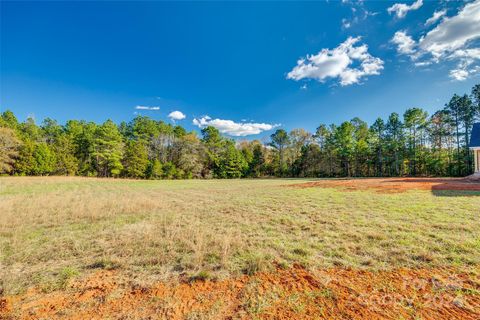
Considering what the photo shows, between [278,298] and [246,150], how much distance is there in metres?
42.9

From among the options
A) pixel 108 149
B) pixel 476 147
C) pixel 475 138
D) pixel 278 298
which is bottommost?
pixel 278 298

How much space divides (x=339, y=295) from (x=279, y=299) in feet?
2.46

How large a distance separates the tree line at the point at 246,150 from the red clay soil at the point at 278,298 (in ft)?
113

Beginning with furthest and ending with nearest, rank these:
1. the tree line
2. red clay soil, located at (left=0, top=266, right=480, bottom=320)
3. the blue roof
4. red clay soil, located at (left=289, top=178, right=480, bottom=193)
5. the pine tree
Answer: the pine tree < the tree line < the blue roof < red clay soil, located at (left=289, top=178, right=480, bottom=193) < red clay soil, located at (left=0, top=266, right=480, bottom=320)

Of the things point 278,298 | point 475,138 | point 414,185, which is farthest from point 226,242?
point 475,138

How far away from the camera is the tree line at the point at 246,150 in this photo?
28.9 meters

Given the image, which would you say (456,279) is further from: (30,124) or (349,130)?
(30,124)

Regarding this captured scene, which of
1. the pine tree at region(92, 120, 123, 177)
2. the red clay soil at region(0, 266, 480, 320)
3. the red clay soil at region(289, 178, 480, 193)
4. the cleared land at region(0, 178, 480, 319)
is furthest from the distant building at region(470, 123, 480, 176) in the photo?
the pine tree at region(92, 120, 123, 177)

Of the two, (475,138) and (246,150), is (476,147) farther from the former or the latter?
(246,150)

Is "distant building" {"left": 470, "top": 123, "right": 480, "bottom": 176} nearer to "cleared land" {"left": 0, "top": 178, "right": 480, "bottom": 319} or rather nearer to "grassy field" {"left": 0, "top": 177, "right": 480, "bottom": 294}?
"grassy field" {"left": 0, "top": 177, "right": 480, "bottom": 294}

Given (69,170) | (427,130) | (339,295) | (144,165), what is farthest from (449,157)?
(69,170)

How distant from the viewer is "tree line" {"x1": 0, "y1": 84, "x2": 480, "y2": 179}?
28.9 metres

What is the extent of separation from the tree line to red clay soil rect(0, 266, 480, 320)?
34350 millimetres

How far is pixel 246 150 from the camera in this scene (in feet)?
148
